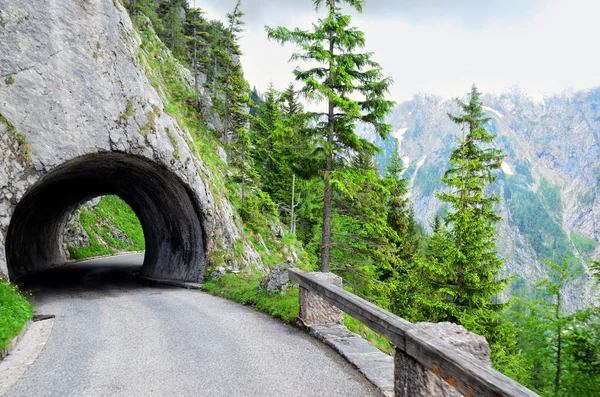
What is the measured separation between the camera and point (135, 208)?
2458 cm

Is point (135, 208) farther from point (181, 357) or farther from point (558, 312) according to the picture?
point (558, 312)

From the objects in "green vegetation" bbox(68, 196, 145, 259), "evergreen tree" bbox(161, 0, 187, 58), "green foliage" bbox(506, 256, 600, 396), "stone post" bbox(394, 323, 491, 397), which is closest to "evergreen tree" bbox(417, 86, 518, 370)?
"green foliage" bbox(506, 256, 600, 396)

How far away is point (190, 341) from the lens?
7.84 metres

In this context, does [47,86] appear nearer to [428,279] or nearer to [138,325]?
[138,325]

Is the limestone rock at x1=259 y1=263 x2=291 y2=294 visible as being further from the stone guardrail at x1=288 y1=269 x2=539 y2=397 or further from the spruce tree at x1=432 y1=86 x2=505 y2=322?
the spruce tree at x1=432 y1=86 x2=505 y2=322

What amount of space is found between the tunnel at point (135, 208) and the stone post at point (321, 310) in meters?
9.96

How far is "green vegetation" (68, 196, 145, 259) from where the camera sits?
113 ft

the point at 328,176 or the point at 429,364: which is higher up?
the point at 328,176

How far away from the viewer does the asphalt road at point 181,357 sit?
5.49 meters

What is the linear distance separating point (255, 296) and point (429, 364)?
27.5 feet

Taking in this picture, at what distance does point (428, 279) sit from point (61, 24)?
61.0 ft

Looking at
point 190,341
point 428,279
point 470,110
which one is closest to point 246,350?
point 190,341

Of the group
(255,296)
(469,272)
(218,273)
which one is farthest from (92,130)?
(469,272)

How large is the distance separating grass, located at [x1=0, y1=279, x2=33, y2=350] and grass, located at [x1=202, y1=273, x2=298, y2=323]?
5.48m
